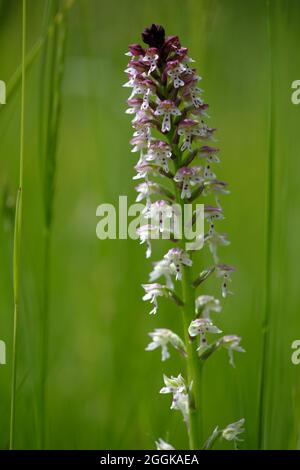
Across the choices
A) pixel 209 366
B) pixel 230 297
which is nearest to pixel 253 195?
pixel 230 297

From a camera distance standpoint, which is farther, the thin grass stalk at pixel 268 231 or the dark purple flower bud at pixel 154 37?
the thin grass stalk at pixel 268 231

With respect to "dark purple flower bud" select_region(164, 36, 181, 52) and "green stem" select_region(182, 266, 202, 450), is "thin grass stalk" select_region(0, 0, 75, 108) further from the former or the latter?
"green stem" select_region(182, 266, 202, 450)

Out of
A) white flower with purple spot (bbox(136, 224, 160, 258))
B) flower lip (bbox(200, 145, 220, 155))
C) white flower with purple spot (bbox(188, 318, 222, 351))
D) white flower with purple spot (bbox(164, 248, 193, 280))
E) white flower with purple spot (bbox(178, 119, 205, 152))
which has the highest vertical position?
white flower with purple spot (bbox(178, 119, 205, 152))

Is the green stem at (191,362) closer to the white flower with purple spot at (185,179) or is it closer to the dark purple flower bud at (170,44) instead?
the white flower with purple spot at (185,179)

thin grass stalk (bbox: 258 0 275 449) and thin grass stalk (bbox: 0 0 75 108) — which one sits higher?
thin grass stalk (bbox: 0 0 75 108)

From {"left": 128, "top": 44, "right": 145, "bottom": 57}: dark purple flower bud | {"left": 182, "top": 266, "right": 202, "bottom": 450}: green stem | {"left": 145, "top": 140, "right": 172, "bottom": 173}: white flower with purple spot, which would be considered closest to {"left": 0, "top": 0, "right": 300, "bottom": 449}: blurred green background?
{"left": 182, "top": 266, "right": 202, "bottom": 450}: green stem

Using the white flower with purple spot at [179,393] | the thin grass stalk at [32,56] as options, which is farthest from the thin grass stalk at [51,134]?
the white flower with purple spot at [179,393]

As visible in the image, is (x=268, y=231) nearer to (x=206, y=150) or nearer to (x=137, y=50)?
(x=206, y=150)

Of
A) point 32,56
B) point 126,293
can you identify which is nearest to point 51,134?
point 32,56
